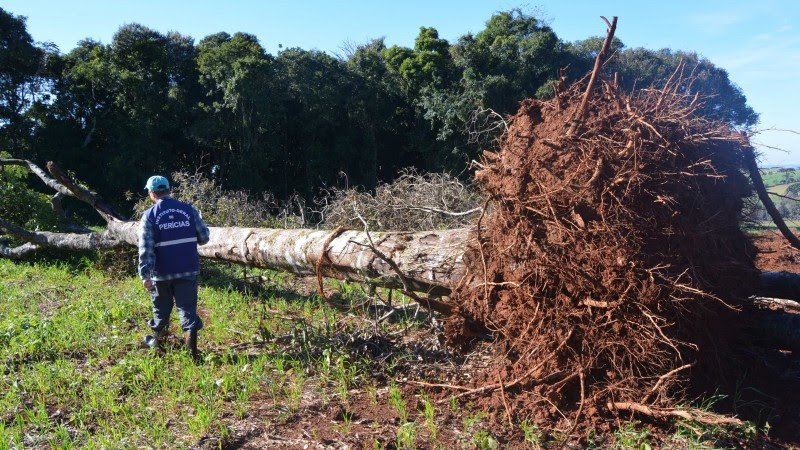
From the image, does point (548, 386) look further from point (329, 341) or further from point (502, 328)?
point (329, 341)

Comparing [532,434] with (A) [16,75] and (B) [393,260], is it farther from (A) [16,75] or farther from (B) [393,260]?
(A) [16,75]

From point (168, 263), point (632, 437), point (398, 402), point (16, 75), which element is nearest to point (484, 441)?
point (398, 402)

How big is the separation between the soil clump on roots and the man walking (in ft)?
8.04

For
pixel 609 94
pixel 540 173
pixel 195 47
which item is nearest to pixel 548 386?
pixel 540 173

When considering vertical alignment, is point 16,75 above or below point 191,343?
above

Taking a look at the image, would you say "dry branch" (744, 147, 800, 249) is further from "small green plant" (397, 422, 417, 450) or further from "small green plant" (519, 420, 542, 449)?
"small green plant" (397, 422, 417, 450)

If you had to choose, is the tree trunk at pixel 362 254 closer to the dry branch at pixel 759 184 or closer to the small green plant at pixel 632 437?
the small green plant at pixel 632 437

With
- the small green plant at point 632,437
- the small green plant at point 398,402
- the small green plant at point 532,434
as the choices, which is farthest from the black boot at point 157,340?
the small green plant at point 632,437

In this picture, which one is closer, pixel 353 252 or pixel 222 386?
pixel 222 386

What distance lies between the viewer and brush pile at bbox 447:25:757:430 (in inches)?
142

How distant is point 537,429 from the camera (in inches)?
144

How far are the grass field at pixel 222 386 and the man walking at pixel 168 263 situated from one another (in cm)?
25

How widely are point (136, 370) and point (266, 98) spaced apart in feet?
56.0

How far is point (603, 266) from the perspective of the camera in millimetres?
3662
